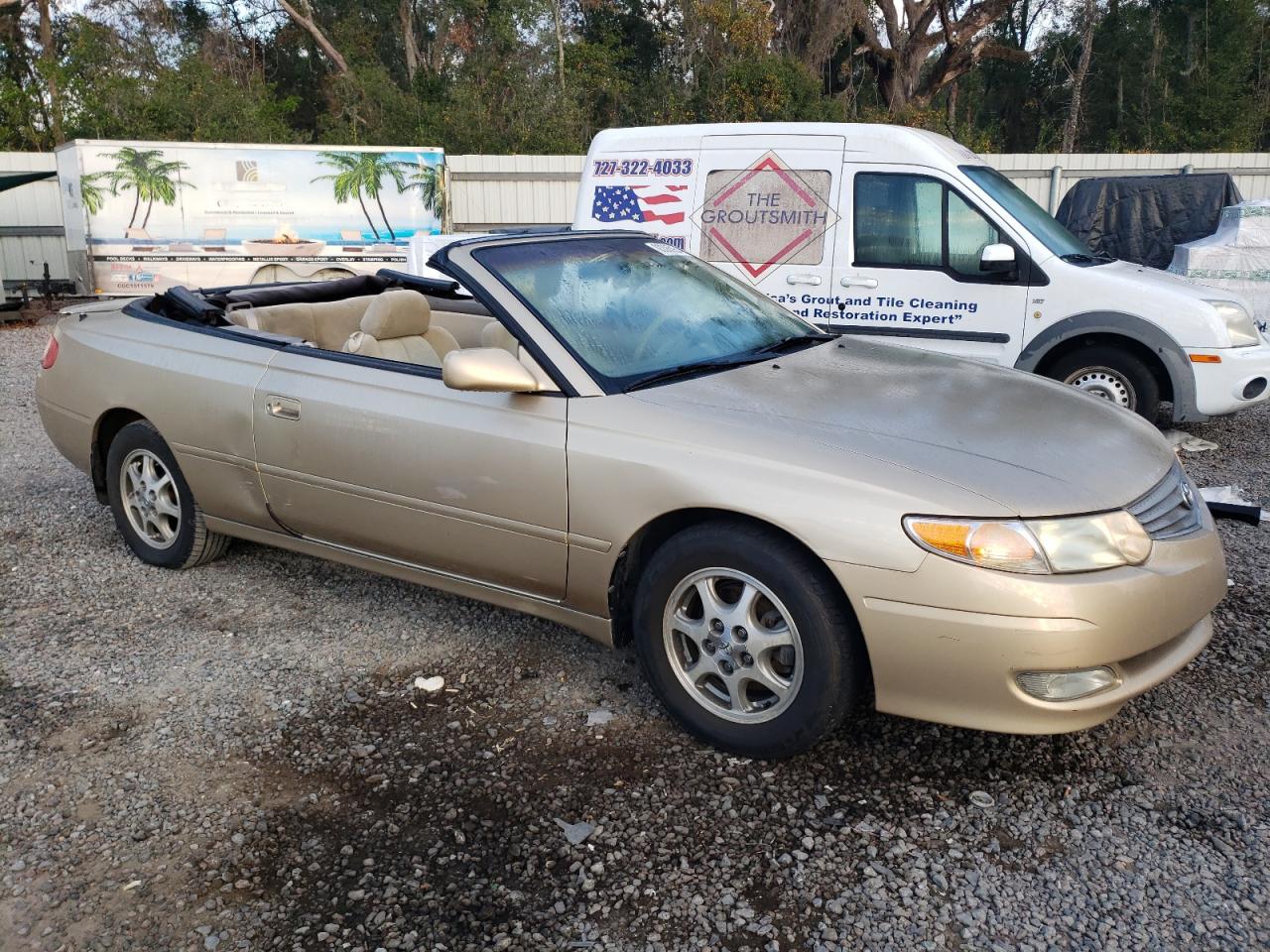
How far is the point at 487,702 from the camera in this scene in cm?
366

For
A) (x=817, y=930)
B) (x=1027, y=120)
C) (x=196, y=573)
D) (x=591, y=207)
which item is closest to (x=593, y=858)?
(x=817, y=930)

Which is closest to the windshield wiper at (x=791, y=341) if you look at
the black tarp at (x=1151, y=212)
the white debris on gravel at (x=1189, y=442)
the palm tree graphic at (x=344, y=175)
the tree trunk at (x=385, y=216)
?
the white debris on gravel at (x=1189, y=442)

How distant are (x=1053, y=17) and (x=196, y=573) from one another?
35.7 metres

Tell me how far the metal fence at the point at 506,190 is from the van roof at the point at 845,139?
1100 centimetres

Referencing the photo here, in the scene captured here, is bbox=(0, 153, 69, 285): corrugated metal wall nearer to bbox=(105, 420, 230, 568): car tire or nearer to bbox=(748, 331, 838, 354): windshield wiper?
bbox=(105, 420, 230, 568): car tire

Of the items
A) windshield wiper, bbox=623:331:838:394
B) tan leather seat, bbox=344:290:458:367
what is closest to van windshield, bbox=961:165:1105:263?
windshield wiper, bbox=623:331:838:394

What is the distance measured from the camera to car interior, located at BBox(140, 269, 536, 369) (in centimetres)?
459

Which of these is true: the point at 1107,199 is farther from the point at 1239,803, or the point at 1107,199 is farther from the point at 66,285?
the point at 66,285

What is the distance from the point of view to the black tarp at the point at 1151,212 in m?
11.7

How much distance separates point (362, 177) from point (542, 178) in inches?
166

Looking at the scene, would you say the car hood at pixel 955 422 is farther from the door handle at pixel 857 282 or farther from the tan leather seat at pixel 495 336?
the door handle at pixel 857 282

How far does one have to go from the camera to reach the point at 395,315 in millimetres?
4613

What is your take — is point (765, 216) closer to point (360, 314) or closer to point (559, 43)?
point (360, 314)

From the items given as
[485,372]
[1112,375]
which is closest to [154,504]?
[485,372]
